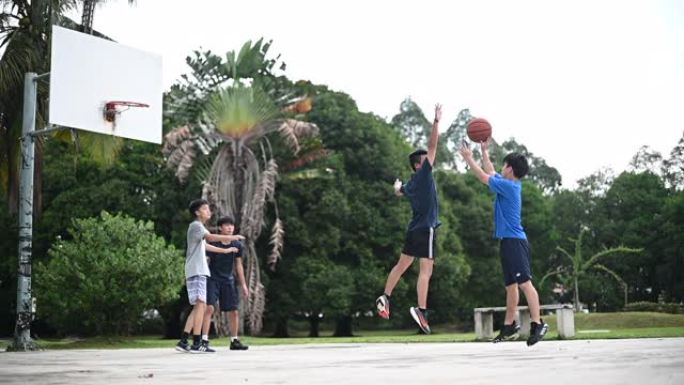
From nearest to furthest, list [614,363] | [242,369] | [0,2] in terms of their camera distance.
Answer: [614,363]
[242,369]
[0,2]

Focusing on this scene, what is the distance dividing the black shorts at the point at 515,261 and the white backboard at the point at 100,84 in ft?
32.9

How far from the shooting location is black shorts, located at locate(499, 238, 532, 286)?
26.5ft

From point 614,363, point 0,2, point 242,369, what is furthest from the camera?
point 0,2

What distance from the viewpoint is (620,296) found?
47.8 m

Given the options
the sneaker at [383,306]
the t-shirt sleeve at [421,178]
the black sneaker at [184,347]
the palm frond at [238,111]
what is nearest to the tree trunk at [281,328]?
the palm frond at [238,111]

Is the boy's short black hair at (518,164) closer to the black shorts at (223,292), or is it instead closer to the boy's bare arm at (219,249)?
the boy's bare arm at (219,249)

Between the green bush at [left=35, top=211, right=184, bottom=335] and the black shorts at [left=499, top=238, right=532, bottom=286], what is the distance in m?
13.3

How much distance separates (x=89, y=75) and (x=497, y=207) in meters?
10.5

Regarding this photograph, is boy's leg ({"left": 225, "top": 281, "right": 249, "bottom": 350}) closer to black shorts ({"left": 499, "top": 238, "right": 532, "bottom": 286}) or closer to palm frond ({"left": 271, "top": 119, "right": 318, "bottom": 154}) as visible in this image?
black shorts ({"left": 499, "top": 238, "right": 532, "bottom": 286})

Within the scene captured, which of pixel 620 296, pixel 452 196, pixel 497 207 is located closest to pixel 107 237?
pixel 497 207

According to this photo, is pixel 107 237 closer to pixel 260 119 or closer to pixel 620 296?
pixel 260 119

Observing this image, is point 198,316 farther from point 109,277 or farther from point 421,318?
point 109,277

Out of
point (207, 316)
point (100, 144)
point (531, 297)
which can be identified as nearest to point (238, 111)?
point (100, 144)

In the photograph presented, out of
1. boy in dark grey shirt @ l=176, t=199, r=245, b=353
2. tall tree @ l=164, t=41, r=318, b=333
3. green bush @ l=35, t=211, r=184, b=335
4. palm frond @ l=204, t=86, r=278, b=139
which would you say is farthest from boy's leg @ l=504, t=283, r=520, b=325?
palm frond @ l=204, t=86, r=278, b=139
